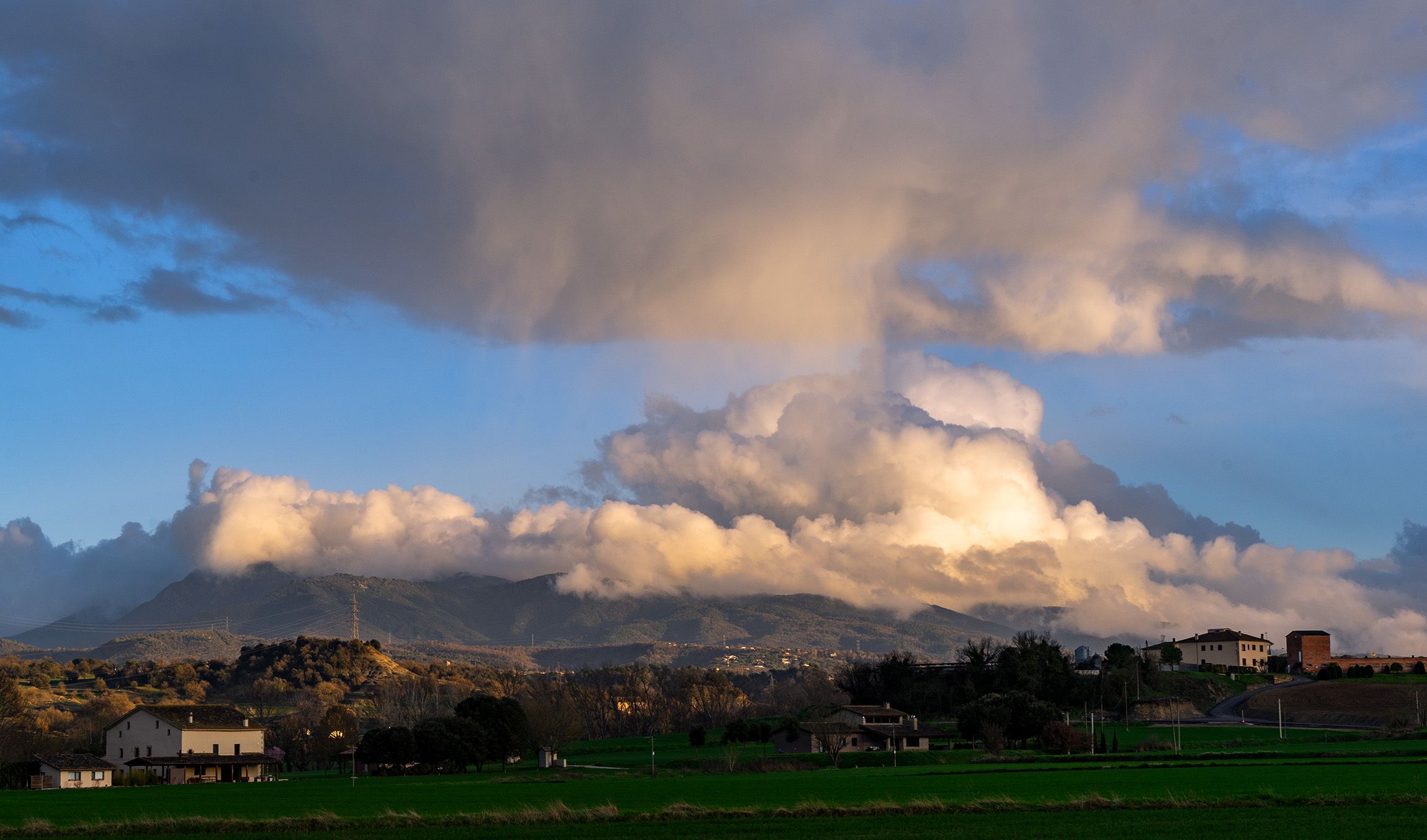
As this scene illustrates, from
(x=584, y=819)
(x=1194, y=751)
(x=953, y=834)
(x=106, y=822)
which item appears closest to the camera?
(x=953, y=834)

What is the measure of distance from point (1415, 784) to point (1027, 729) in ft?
229

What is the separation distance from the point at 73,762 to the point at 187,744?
57.0 ft

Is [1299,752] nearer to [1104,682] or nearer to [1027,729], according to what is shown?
[1027,729]

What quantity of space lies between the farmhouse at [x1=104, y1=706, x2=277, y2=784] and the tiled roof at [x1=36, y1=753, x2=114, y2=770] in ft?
29.7

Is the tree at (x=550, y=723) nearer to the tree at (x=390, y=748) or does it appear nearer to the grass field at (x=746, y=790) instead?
the tree at (x=390, y=748)

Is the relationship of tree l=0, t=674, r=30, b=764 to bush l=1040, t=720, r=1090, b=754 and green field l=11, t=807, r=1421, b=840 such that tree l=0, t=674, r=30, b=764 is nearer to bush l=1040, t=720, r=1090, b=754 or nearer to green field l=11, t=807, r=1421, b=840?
green field l=11, t=807, r=1421, b=840

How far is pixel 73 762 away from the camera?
105312mm

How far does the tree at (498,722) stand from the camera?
4872 inches

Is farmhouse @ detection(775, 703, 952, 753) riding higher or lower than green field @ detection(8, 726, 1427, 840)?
lower

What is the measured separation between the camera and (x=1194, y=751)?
109 metres

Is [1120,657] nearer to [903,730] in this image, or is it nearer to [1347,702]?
[1347,702]

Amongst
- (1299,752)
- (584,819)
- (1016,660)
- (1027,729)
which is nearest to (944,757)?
(1027,729)

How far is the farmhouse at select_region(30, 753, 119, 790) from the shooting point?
103 m

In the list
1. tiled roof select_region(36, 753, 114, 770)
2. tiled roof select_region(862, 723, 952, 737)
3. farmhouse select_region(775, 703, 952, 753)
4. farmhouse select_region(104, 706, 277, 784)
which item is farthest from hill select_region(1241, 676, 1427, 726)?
tiled roof select_region(36, 753, 114, 770)
